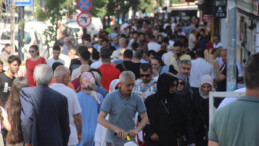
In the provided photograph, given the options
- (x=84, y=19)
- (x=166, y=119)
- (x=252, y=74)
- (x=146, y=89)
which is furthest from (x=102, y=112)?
(x=84, y=19)

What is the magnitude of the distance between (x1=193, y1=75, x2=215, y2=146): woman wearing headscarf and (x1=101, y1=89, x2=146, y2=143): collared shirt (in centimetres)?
157

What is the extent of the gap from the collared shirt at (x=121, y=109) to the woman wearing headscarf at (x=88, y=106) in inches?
37.1

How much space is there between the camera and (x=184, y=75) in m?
10.7

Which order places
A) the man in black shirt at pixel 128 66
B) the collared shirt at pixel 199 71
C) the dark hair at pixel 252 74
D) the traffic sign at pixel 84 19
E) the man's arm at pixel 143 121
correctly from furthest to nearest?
the traffic sign at pixel 84 19
the collared shirt at pixel 199 71
the man in black shirt at pixel 128 66
the man's arm at pixel 143 121
the dark hair at pixel 252 74

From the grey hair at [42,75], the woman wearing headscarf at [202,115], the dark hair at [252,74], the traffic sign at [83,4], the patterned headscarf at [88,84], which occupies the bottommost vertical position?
the woman wearing headscarf at [202,115]

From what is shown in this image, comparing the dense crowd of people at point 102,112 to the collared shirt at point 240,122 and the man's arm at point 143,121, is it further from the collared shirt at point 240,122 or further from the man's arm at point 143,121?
the collared shirt at point 240,122

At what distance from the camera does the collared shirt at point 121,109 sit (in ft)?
25.2

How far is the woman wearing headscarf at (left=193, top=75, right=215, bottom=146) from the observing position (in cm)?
911

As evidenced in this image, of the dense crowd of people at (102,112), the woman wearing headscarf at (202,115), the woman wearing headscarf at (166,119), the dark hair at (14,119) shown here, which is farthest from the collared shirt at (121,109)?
the woman wearing headscarf at (202,115)

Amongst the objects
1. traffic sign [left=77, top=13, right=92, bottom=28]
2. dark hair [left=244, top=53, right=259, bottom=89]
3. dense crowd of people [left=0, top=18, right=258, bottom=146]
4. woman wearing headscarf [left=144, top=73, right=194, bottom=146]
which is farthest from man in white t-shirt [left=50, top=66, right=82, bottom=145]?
traffic sign [left=77, top=13, right=92, bottom=28]

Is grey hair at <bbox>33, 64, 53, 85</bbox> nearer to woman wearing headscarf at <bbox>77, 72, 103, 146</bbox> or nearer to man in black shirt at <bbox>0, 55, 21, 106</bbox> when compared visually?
woman wearing headscarf at <bbox>77, 72, 103, 146</bbox>

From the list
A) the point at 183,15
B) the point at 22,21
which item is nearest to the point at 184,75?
the point at 22,21

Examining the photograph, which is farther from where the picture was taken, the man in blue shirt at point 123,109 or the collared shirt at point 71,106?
the collared shirt at point 71,106

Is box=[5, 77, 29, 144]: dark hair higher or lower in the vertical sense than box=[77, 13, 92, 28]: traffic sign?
lower
